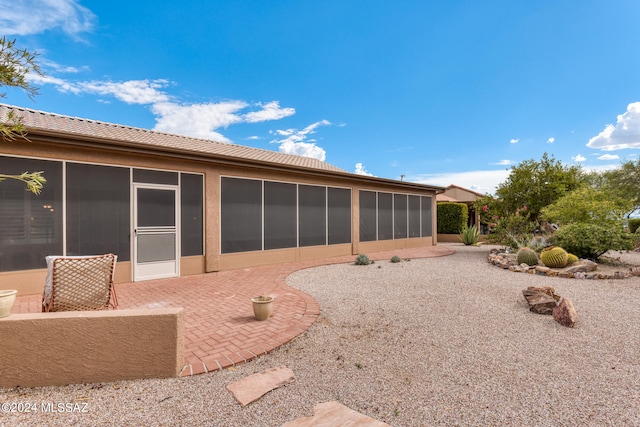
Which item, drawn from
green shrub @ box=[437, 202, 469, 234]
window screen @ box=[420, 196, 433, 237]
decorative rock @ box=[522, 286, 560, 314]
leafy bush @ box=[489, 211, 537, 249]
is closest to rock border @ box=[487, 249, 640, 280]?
leafy bush @ box=[489, 211, 537, 249]

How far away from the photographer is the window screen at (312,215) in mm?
9695

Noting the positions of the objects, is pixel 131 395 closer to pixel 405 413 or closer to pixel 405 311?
pixel 405 413

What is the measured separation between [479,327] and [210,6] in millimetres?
11363

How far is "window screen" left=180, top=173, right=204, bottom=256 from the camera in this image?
A: 719 centimetres

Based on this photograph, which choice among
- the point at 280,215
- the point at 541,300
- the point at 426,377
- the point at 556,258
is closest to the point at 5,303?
the point at 426,377

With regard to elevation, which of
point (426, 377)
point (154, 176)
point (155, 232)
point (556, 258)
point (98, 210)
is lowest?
point (426, 377)

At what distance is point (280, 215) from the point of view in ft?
29.9

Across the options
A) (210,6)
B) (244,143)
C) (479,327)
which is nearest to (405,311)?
(479,327)

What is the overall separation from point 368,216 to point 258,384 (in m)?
9.73

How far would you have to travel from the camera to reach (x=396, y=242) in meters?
13.0

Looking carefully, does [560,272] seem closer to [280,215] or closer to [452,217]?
[280,215]

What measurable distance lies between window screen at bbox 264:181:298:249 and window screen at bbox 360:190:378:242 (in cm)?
324

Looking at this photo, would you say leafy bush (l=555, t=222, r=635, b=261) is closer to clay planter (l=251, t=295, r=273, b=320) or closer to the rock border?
the rock border

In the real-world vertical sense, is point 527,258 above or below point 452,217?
below
